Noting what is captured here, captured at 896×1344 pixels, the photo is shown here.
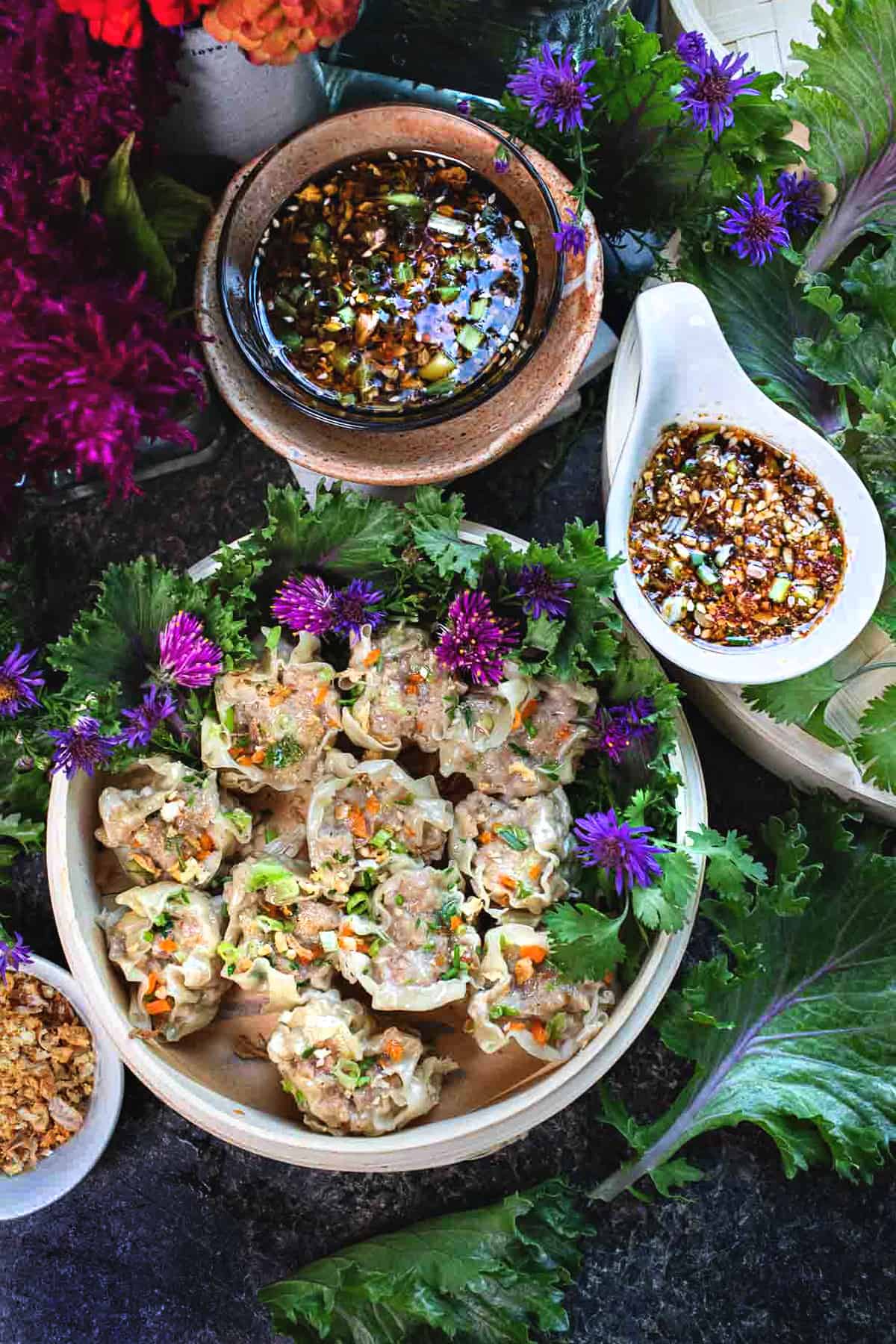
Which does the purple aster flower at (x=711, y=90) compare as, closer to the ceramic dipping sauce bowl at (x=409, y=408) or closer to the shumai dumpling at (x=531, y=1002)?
the ceramic dipping sauce bowl at (x=409, y=408)

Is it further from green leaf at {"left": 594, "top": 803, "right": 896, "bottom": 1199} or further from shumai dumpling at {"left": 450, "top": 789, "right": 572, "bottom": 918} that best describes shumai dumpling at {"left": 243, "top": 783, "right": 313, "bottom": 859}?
green leaf at {"left": 594, "top": 803, "right": 896, "bottom": 1199}

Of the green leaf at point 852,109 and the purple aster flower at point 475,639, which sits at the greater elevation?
the green leaf at point 852,109

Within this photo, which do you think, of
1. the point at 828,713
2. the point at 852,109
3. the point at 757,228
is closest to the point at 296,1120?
the point at 828,713

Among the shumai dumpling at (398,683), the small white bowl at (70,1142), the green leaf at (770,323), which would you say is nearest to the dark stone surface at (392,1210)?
the small white bowl at (70,1142)

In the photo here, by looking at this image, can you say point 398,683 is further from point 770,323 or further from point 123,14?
point 123,14

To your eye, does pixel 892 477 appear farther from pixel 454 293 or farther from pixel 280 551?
pixel 280 551
